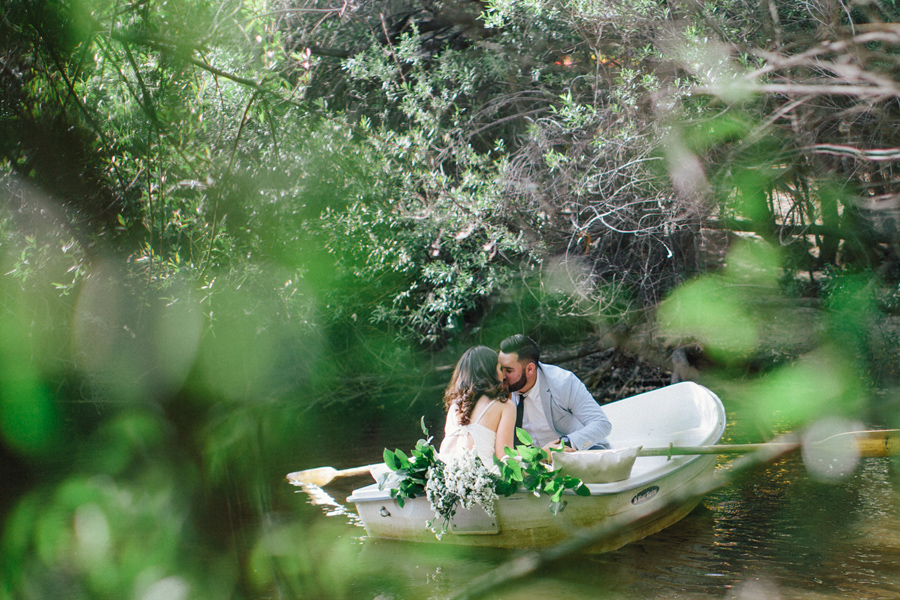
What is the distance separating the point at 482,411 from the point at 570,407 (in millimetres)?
727

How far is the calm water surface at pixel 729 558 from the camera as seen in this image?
3705 mm

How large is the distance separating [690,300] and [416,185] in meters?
3.66

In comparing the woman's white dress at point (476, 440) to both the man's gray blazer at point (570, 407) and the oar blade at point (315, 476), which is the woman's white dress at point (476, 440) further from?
the oar blade at point (315, 476)

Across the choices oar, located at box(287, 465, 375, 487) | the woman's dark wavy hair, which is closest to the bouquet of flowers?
the woman's dark wavy hair

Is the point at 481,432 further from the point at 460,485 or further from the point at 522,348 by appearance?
the point at 522,348

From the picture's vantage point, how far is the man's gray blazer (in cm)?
457

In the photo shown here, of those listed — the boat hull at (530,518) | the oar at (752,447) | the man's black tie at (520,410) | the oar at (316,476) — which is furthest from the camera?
the oar at (316,476)

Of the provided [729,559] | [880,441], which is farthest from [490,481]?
[880,441]

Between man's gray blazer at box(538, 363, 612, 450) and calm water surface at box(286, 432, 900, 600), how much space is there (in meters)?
0.74

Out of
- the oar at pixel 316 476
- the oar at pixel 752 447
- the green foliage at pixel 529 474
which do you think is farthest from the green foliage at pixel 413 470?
the oar at pixel 316 476

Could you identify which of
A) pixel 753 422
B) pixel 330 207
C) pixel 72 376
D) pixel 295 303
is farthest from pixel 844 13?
pixel 72 376

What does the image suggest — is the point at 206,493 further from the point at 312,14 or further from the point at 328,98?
the point at 312,14

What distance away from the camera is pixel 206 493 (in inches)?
263

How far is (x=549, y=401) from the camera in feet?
15.5
